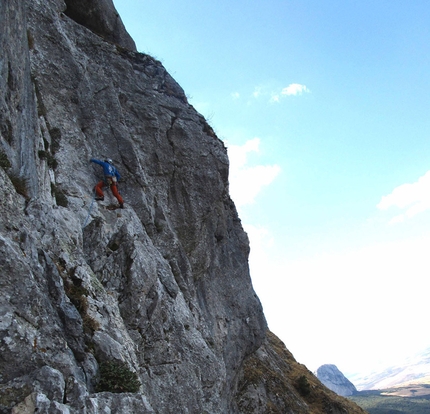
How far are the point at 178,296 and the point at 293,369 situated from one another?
1125 inches

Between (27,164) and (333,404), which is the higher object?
(27,164)

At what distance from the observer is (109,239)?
1622cm

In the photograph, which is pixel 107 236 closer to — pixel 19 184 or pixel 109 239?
pixel 109 239

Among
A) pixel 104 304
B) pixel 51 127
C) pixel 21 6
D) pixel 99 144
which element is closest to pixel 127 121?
pixel 99 144

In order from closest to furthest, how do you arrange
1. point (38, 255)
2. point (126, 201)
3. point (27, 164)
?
point (38, 255) < point (27, 164) < point (126, 201)

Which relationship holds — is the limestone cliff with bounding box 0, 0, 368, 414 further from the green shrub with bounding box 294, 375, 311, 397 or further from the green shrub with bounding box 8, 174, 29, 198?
the green shrub with bounding box 294, 375, 311, 397

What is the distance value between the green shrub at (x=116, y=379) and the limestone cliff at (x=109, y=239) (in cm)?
4

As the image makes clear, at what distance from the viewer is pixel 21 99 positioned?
1326 centimetres

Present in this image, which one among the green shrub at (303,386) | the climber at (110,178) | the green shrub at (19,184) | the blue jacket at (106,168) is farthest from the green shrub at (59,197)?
the green shrub at (303,386)

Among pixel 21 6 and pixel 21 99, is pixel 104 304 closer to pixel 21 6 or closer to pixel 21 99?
pixel 21 99

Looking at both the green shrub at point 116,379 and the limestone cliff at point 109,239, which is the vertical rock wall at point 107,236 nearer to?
the limestone cliff at point 109,239

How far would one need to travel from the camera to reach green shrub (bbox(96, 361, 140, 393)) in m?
9.91

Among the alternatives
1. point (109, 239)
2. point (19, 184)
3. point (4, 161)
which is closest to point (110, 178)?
point (109, 239)

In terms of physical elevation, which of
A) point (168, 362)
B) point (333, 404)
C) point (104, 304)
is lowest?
point (333, 404)
